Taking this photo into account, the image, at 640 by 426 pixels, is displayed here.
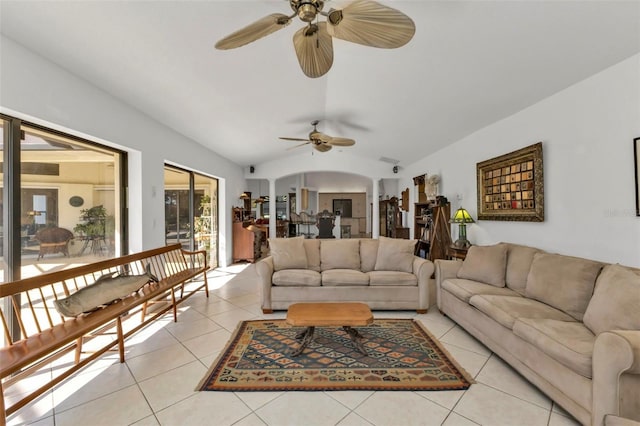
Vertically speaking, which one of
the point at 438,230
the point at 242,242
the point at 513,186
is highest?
the point at 513,186

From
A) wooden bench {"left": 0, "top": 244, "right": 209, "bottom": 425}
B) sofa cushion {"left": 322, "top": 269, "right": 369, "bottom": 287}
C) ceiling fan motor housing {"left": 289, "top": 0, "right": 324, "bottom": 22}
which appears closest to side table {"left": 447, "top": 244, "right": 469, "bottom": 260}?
sofa cushion {"left": 322, "top": 269, "right": 369, "bottom": 287}

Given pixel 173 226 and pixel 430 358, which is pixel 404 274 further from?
pixel 173 226

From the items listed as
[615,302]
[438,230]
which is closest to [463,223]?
[438,230]

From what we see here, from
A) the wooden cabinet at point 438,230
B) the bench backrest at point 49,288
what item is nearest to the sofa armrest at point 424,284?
the wooden cabinet at point 438,230

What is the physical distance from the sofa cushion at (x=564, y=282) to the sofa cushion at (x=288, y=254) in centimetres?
252

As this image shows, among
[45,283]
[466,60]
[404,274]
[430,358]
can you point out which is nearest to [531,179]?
[466,60]

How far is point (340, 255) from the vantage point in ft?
12.8

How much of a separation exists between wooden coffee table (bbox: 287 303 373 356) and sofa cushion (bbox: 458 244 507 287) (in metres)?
1.41

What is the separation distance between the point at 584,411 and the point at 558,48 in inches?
100

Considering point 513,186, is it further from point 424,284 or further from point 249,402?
point 249,402

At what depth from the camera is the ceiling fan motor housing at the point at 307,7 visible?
1552mm

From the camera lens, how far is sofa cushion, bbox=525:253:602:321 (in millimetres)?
2076

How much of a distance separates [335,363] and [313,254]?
1818 mm

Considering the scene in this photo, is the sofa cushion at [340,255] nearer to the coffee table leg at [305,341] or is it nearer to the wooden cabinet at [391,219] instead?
the coffee table leg at [305,341]
